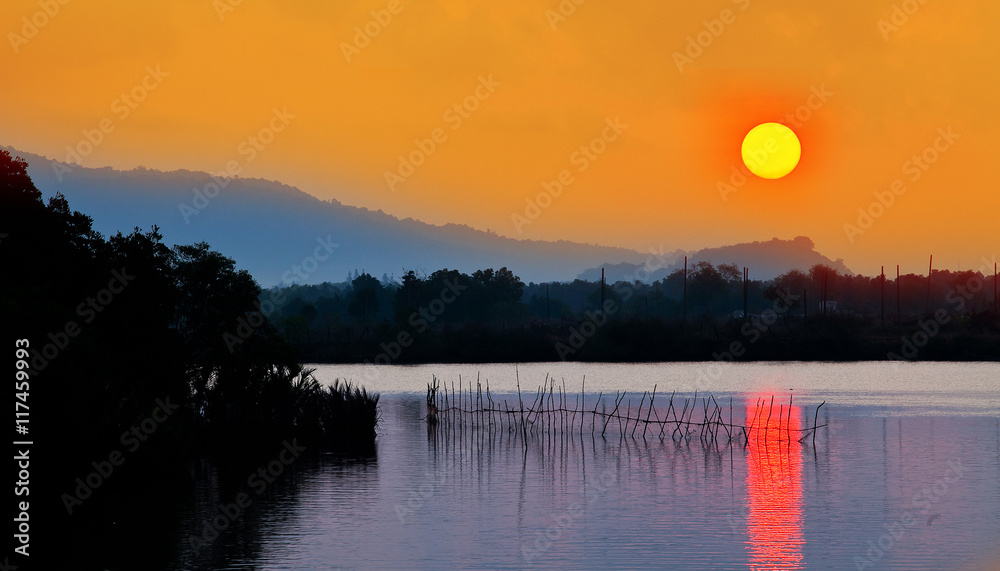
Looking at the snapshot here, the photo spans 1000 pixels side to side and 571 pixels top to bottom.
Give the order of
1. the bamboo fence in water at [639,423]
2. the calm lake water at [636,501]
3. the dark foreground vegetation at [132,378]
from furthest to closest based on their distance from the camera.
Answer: the bamboo fence in water at [639,423], the dark foreground vegetation at [132,378], the calm lake water at [636,501]

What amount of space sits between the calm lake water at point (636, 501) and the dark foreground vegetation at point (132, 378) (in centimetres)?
257

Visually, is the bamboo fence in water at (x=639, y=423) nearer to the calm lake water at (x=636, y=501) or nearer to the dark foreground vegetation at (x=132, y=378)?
the calm lake water at (x=636, y=501)

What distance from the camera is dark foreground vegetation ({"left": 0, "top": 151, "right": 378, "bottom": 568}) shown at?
30.4 metres

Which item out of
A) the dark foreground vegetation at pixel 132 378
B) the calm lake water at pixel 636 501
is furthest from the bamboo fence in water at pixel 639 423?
the dark foreground vegetation at pixel 132 378

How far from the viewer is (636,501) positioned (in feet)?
102

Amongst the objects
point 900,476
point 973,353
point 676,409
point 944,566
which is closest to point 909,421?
point 676,409

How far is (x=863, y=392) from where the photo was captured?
72.1 m

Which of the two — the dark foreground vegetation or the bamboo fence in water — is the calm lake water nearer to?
the bamboo fence in water

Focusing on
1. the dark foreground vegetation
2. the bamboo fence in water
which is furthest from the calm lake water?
the dark foreground vegetation

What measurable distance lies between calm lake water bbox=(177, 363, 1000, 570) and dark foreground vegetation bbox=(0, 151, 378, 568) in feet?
8.44

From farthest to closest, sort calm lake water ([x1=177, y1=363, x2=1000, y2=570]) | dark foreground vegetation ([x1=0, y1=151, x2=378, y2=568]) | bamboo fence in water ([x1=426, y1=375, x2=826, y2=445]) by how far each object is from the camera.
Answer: bamboo fence in water ([x1=426, y1=375, x2=826, y2=445])
dark foreground vegetation ([x1=0, y1=151, x2=378, y2=568])
calm lake water ([x1=177, y1=363, x2=1000, y2=570])

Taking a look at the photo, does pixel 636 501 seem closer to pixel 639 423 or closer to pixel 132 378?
pixel 132 378

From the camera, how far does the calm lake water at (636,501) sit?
24.0 metres

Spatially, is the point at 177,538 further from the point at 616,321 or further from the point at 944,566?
the point at 616,321
